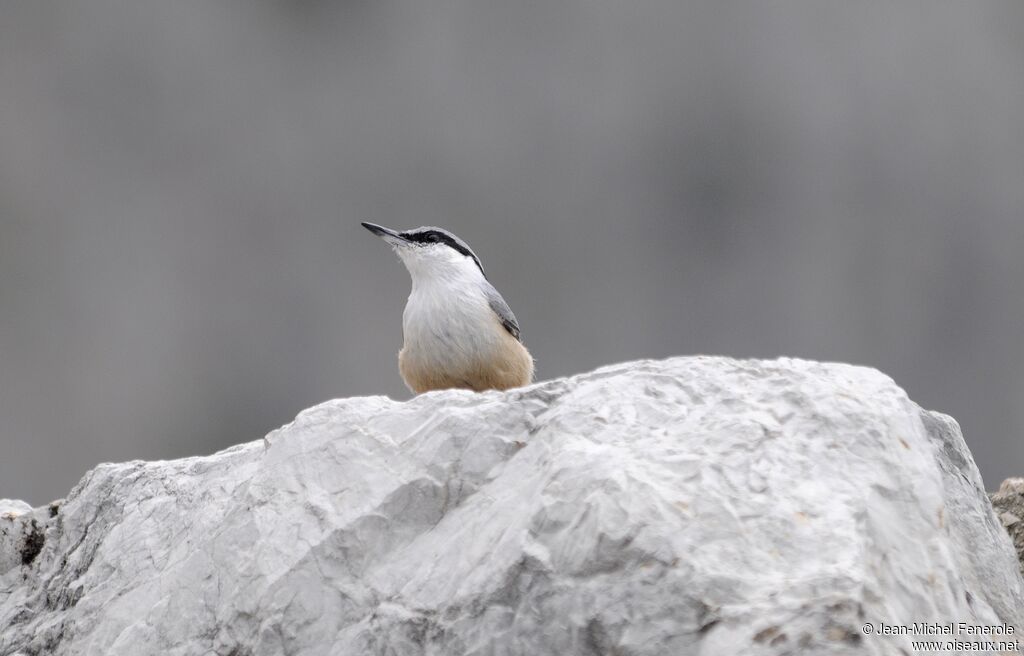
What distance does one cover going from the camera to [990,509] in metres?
2.69

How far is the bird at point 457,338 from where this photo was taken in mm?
3861

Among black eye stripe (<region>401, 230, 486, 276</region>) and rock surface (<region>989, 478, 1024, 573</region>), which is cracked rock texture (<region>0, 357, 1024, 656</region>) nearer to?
rock surface (<region>989, 478, 1024, 573</region>)

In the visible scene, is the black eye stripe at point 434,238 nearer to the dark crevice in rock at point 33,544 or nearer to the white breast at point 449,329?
the white breast at point 449,329

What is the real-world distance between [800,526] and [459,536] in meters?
0.71

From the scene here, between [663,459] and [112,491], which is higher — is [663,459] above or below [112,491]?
above

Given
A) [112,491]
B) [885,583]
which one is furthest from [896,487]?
[112,491]

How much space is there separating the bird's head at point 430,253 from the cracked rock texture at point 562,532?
1.37 meters

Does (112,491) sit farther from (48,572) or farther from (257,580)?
(257,580)

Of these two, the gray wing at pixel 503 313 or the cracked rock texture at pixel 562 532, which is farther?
the gray wing at pixel 503 313

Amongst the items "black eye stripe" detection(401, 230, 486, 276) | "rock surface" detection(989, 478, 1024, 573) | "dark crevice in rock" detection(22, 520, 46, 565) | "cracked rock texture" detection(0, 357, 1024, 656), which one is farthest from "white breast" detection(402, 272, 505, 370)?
"rock surface" detection(989, 478, 1024, 573)

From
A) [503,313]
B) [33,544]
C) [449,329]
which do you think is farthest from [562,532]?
[503,313]

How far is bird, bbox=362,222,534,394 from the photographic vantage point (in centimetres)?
386

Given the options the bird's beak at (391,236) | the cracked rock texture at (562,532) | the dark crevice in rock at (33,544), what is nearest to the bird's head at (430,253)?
the bird's beak at (391,236)

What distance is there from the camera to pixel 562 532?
7.04 ft
